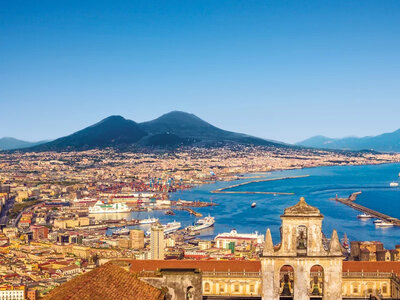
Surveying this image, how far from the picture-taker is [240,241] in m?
36.7

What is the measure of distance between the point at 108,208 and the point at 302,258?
61365 millimetres

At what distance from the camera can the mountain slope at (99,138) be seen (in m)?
176

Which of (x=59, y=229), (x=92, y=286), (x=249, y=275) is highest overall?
(x=92, y=286)

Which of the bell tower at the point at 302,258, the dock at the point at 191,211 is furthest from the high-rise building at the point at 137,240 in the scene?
the bell tower at the point at 302,258

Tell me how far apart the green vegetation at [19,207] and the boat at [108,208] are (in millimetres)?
7681

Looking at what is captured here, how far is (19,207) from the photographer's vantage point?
6619cm

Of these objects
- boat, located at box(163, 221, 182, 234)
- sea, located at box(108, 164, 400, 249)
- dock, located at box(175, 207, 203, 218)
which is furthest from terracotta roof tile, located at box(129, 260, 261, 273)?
dock, located at box(175, 207, 203, 218)

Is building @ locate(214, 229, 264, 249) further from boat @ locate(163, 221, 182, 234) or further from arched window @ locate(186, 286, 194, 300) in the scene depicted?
arched window @ locate(186, 286, 194, 300)

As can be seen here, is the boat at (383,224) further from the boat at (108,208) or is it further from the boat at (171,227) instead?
the boat at (108,208)

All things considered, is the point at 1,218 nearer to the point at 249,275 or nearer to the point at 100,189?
the point at 100,189

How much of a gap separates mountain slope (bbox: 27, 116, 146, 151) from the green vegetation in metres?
102

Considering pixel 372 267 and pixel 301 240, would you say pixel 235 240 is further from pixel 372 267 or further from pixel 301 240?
pixel 301 240

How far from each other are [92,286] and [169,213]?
175 ft

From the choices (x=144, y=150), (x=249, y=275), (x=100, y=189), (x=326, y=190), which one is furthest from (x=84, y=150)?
(x=249, y=275)
